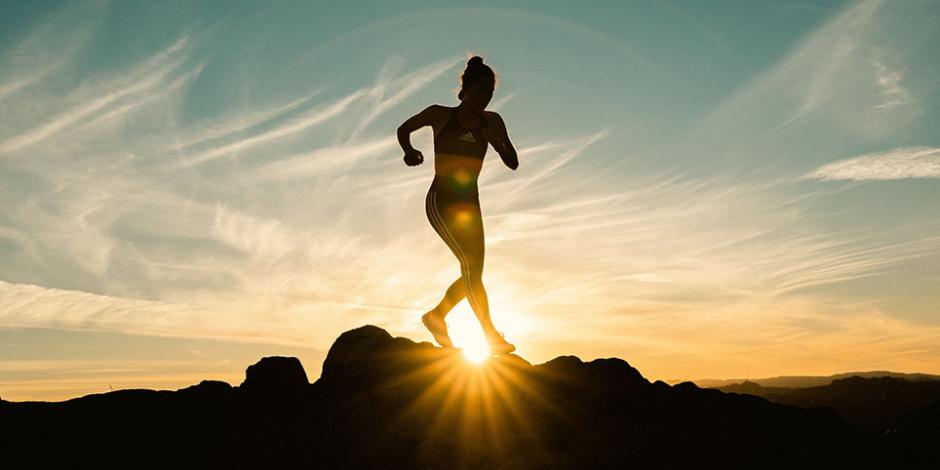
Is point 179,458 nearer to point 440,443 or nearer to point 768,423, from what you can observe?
point 440,443

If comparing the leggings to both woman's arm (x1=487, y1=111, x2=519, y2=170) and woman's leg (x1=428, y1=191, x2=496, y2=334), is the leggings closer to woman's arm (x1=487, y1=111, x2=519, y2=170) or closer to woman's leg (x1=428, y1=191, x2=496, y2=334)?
woman's leg (x1=428, y1=191, x2=496, y2=334)

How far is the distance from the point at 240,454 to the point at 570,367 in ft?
11.3

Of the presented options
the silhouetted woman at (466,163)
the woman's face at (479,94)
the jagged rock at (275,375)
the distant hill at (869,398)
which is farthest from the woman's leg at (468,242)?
the distant hill at (869,398)

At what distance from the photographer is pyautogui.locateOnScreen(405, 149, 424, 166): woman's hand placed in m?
7.00

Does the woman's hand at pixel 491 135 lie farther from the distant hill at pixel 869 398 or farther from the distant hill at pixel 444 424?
the distant hill at pixel 869 398

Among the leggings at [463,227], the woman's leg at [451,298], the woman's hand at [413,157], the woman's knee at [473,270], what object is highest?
the woman's hand at [413,157]

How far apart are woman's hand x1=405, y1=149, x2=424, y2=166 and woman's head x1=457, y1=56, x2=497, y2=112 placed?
2.51 feet

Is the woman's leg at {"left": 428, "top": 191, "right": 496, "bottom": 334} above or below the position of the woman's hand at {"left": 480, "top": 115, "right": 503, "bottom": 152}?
below

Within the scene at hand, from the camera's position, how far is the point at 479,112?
23.2 ft

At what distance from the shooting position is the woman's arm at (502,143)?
7137 mm

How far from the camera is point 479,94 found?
22.8 feet

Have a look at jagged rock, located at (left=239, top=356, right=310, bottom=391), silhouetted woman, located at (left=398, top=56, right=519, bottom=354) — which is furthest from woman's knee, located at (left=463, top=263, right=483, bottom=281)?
jagged rock, located at (left=239, top=356, right=310, bottom=391)

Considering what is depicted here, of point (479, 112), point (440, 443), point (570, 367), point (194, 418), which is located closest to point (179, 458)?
point (194, 418)

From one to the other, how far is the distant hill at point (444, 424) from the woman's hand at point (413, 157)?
7.20ft
